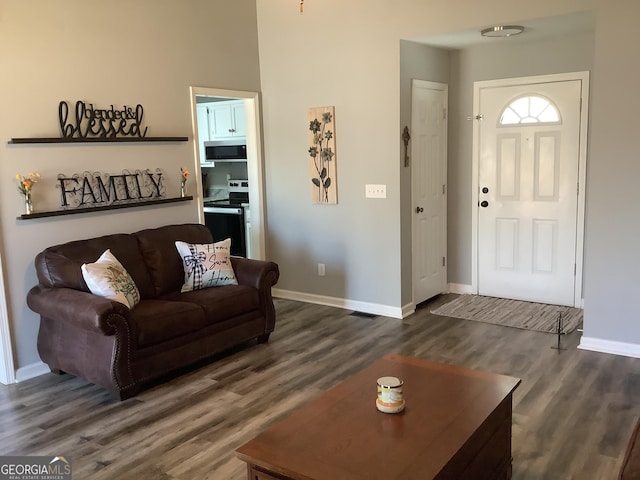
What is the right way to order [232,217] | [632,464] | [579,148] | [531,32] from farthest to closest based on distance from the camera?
[232,217] → [579,148] → [531,32] → [632,464]

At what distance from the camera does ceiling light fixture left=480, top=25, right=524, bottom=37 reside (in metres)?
4.51

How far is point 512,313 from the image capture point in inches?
205

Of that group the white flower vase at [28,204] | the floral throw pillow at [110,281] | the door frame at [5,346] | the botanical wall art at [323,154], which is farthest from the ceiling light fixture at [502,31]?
the door frame at [5,346]

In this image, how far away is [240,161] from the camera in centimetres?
712

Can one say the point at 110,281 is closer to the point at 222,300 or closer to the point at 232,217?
the point at 222,300

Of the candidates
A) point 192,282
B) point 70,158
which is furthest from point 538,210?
point 70,158

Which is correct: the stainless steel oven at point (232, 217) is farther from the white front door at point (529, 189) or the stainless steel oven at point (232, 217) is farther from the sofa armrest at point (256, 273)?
the white front door at point (529, 189)

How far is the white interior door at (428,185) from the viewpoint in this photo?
5.26 meters

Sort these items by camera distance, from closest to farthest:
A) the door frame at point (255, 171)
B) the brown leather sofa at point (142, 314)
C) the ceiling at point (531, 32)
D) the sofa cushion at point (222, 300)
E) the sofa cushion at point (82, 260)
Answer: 1. the brown leather sofa at point (142, 314)
2. the sofa cushion at point (82, 260)
3. the sofa cushion at point (222, 300)
4. the ceiling at point (531, 32)
5. the door frame at point (255, 171)

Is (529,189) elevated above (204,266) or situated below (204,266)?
above

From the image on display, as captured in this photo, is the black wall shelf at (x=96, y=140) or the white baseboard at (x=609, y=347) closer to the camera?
the black wall shelf at (x=96, y=140)

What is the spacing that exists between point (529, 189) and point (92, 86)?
3.95 m

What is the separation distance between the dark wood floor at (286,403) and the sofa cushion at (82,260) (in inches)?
28.4

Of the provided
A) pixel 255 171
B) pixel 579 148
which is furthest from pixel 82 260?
pixel 579 148
